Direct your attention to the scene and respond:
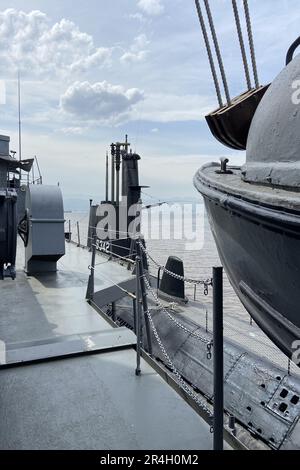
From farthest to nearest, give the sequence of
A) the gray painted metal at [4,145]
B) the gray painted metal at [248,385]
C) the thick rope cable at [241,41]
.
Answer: the gray painted metal at [4,145]
the gray painted metal at [248,385]
the thick rope cable at [241,41]

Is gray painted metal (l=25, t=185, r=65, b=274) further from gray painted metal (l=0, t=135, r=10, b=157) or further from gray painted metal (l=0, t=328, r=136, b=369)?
gray painted metal (l=0, t=135, r=10, b=157)

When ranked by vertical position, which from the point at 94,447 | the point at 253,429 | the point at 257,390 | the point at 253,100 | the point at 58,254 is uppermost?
the point at 253,100

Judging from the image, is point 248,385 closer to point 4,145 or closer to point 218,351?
point 218,351

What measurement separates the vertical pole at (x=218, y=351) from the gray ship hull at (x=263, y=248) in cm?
26

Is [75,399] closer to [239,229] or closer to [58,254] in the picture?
[239,229]

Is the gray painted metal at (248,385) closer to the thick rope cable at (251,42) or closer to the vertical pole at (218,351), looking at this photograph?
the vertical pole at (218,351)

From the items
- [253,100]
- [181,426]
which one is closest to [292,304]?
[181,426]

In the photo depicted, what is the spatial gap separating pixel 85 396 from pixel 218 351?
1.51 m

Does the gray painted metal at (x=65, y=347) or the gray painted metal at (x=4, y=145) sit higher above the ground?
the gray painted metal at (x=4, y=145)

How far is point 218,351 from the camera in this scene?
195 centimetres

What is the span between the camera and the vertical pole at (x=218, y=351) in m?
1.90

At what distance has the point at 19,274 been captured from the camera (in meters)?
8.63

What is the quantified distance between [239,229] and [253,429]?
4871 mm

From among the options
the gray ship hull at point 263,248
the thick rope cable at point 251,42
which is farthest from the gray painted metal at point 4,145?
the gray ship hull at point 263,248
